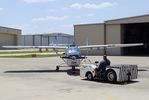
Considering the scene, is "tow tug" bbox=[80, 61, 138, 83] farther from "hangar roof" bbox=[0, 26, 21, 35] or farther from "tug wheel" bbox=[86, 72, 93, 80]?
"hangar roof" bbox=[0, 26, 21, 35]

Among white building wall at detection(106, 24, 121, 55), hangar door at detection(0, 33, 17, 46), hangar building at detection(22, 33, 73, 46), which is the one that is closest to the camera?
white building wall at detection(106, 24, 121, 55)

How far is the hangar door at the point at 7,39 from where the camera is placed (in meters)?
115

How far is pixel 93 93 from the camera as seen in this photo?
15.8 meters

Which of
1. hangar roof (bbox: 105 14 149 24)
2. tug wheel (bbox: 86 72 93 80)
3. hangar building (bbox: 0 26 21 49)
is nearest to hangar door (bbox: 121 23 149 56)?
hangar roof (bbox: 105 14 149 24)

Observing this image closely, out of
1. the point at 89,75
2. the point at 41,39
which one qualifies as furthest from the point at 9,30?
the point at 89,75

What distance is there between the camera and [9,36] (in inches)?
4734

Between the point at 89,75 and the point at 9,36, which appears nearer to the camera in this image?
the point at 89,75

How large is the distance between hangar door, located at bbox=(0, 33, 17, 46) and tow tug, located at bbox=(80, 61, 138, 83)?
3771 inches

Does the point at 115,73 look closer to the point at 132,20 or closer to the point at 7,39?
the point at 132,20

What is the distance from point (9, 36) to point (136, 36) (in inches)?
2300

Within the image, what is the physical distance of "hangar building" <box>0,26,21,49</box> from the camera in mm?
114825

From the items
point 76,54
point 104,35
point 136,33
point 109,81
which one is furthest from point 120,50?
point 109,81

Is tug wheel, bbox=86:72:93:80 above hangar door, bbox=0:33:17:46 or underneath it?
underneath

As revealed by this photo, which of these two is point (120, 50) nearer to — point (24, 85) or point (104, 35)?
point (104, 35)
